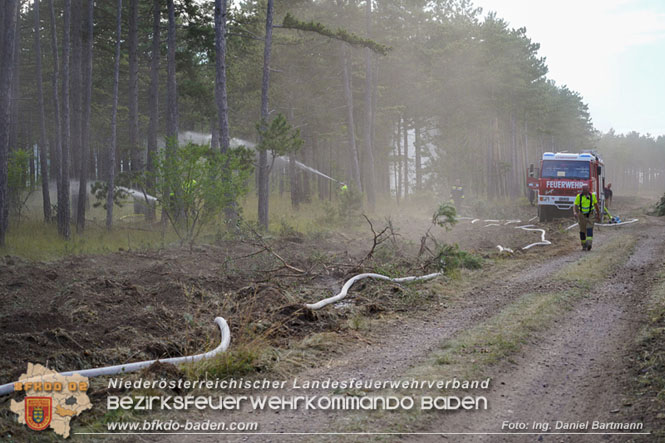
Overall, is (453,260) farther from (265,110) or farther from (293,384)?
(265,110)

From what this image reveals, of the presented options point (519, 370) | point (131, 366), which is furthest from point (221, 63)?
point (519, 370)

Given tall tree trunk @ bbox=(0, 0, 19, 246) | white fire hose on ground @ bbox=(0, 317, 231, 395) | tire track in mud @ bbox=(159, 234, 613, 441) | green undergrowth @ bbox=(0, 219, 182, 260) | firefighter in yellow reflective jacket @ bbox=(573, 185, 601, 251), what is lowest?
tire track in mud @ bbox=(159, 234, 613, 441)

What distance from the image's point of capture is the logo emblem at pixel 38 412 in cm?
398

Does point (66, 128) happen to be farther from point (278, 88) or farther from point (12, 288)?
point (278, 88)

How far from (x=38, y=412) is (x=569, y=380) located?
4454 mm

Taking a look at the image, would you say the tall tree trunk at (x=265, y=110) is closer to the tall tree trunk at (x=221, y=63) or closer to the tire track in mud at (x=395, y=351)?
the tall tree trunk at (x=221, y=63)

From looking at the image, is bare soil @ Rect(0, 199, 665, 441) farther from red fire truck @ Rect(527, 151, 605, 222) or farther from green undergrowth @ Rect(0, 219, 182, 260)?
red fire truck @ Rect(527, 151, 605, 222)

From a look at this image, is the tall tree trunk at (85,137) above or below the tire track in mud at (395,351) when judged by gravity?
above

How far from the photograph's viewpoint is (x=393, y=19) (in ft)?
99.7

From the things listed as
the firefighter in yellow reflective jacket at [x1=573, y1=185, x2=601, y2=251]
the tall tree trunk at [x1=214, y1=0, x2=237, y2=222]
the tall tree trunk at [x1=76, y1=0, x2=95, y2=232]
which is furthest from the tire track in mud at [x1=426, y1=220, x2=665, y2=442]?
the tall tree trunk at [x1=76, y1=0, x2=95, y2=232]

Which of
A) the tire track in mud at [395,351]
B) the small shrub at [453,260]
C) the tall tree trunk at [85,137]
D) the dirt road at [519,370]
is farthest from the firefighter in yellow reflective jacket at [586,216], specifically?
the tall tree trunk at [85,137]

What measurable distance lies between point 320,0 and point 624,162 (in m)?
108

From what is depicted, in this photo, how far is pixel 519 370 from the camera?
5070 mm

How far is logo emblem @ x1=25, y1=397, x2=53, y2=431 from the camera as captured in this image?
3984mm
